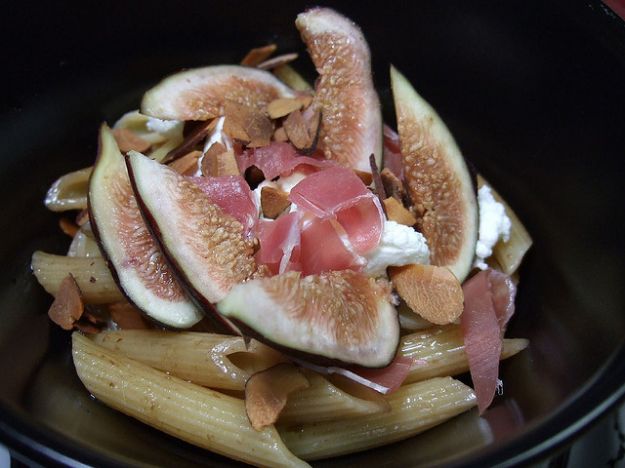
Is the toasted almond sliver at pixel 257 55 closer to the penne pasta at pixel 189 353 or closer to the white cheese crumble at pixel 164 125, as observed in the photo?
the white cheese crumble at pixel 164 125

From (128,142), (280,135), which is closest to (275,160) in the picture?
(280,135)

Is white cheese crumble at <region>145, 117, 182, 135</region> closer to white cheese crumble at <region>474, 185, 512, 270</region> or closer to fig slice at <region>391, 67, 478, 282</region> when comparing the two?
fig slice at <region>391, 67, 478, 282</region>

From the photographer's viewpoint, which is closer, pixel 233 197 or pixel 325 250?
pixel 325 250

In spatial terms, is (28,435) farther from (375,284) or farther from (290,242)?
(375,284)

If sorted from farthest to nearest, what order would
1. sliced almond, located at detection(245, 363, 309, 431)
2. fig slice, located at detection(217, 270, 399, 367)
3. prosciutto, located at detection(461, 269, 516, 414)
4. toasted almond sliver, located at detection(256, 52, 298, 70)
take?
toasted almond sliver, located at detection(256, 52, 298, 70)
prosciutto, located at detection(461, 269, 516, 414)
sliced almond, located at detection(245, 363, 309, 431)
fig slice, located at detection(217, 270, 399, 367)

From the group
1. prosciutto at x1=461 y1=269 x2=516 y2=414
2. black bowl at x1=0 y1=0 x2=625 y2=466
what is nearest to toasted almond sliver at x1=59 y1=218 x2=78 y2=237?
black bowl at x1=0 y1=0 x2=625 y2=466

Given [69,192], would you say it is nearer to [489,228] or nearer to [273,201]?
[273,201]
